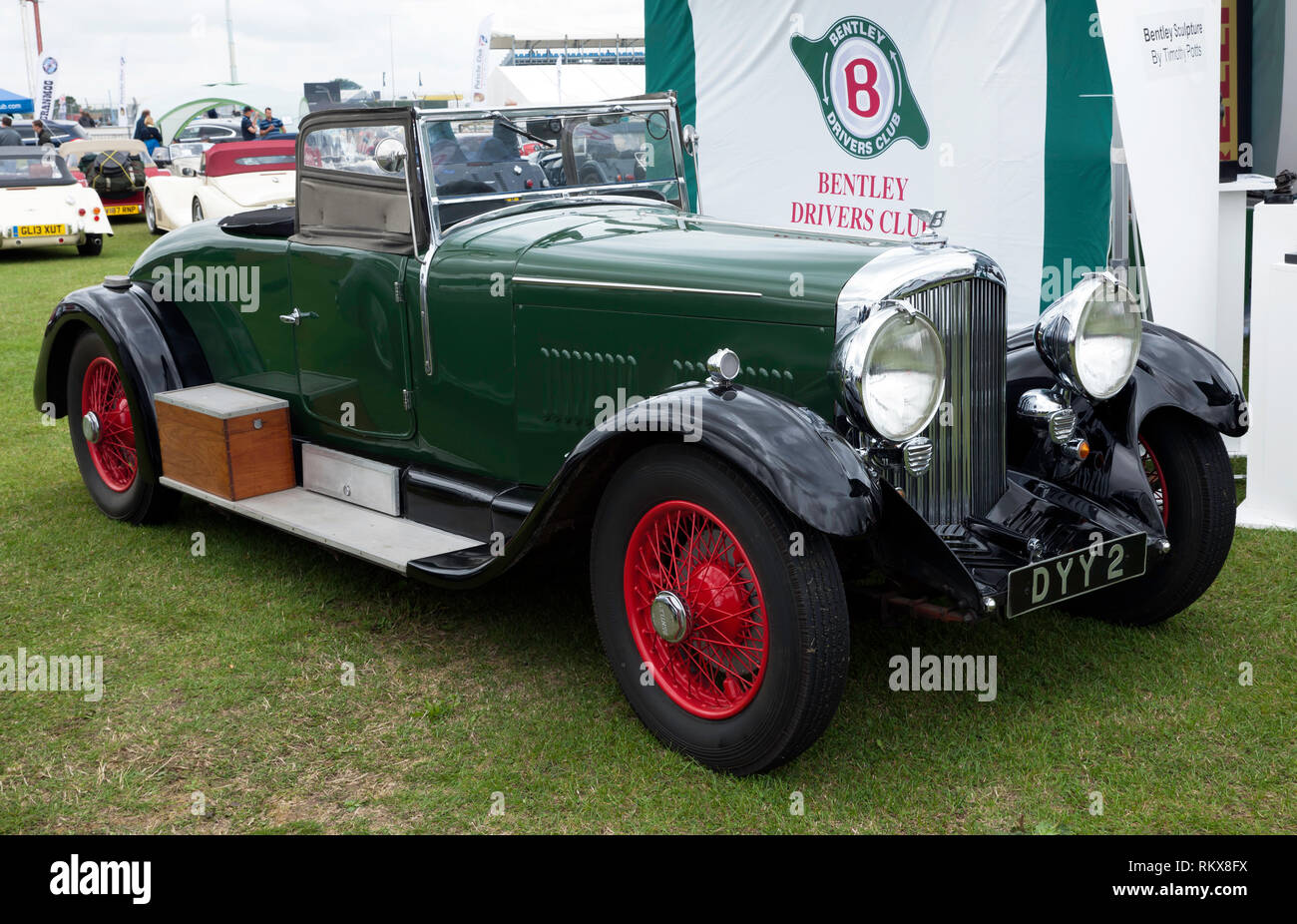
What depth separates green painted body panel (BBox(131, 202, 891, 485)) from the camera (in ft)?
10.1

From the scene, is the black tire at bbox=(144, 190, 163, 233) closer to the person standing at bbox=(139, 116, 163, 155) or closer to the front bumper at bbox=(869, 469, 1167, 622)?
the person standing at bbox=(139, 116, 163, 155)

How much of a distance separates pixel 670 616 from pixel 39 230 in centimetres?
1313

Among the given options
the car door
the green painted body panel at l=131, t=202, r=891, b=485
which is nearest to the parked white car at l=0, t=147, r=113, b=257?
the green painted body panel at l=131, t=202, r=891, b=485

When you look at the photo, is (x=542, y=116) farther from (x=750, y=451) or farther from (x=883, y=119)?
(x=883, y=119)

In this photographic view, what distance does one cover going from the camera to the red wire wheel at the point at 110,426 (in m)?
4.92

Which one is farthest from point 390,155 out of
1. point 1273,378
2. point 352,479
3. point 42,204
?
point 42,204

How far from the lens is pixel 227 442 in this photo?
13.7 feet

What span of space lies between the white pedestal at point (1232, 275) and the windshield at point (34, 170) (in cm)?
1304

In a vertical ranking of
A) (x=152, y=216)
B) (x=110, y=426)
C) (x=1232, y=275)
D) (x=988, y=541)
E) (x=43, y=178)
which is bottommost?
(x=988, y=541)

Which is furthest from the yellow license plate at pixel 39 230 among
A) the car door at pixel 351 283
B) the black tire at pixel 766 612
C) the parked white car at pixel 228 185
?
the black tire at pixel 766 612

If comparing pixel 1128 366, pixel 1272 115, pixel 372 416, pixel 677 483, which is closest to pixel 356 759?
pixel 677 483
